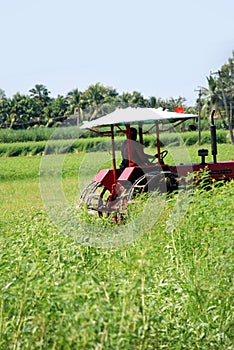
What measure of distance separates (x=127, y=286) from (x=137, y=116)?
22.0 ft

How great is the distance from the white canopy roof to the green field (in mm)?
3471

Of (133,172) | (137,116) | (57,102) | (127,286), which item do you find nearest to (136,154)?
(133,172)

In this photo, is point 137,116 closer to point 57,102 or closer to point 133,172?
point 133,172

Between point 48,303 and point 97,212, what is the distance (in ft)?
23.2

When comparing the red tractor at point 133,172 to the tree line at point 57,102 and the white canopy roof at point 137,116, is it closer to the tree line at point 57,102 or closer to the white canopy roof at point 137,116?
the white canopy roof at point 137,116

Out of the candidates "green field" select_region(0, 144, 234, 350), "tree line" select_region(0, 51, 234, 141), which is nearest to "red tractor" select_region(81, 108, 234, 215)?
"green field" select_region(0, 144, 234, 350)

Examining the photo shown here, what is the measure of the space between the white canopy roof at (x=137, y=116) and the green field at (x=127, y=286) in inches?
137

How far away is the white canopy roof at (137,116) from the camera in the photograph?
1150 cm

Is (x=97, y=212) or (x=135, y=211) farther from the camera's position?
(x=97, y=212)

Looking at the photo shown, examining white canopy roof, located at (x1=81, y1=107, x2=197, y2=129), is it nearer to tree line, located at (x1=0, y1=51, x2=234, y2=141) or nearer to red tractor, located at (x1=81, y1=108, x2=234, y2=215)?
red tractor, located at (x1=81, y1=108, x2=234, y2=215)

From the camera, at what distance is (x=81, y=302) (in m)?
4.87

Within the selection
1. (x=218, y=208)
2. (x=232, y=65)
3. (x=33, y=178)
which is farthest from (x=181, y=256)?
(x=232, y=65)

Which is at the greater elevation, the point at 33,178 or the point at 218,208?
the point at 218,208

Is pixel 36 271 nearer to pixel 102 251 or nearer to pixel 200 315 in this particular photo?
pixel 200 315
